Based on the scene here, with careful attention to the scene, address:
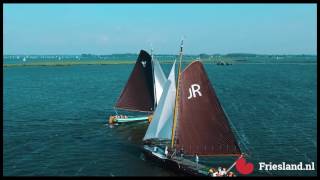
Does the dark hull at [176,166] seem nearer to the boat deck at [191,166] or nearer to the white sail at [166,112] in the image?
the boat deck at [191,166]

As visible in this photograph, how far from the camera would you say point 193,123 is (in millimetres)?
48344

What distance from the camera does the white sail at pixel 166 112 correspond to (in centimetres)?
5012

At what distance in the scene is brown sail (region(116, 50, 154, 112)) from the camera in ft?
238

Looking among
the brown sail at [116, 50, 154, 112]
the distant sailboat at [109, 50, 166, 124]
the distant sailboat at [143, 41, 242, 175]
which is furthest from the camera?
the brown sail at [116, 50, 154, 112]

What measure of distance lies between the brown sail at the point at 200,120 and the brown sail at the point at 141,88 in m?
24.2

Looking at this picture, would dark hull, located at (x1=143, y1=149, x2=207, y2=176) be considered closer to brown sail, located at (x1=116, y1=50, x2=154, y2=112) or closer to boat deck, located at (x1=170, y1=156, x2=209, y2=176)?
boat deck, located at (x1=170, y1=156, x2=209, y2=176)

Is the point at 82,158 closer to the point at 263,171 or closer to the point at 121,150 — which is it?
the point at 121,150

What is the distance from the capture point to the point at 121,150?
58875 millimetres

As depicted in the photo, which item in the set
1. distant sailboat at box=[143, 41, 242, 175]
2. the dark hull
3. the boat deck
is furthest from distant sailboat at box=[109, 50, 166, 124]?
the boat deck

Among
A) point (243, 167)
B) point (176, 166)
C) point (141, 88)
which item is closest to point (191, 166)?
point (176, 166)

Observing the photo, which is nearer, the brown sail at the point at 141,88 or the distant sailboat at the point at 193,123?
the distant sailboat at the point at 193,123

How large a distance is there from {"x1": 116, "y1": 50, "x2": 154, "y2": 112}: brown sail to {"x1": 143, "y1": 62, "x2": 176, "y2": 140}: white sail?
2051cm

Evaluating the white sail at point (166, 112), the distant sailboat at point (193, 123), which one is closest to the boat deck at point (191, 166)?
the distant sailboat at point (193, 123)

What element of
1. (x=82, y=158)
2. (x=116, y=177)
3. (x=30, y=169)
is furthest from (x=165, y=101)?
(x=30, y=169)
